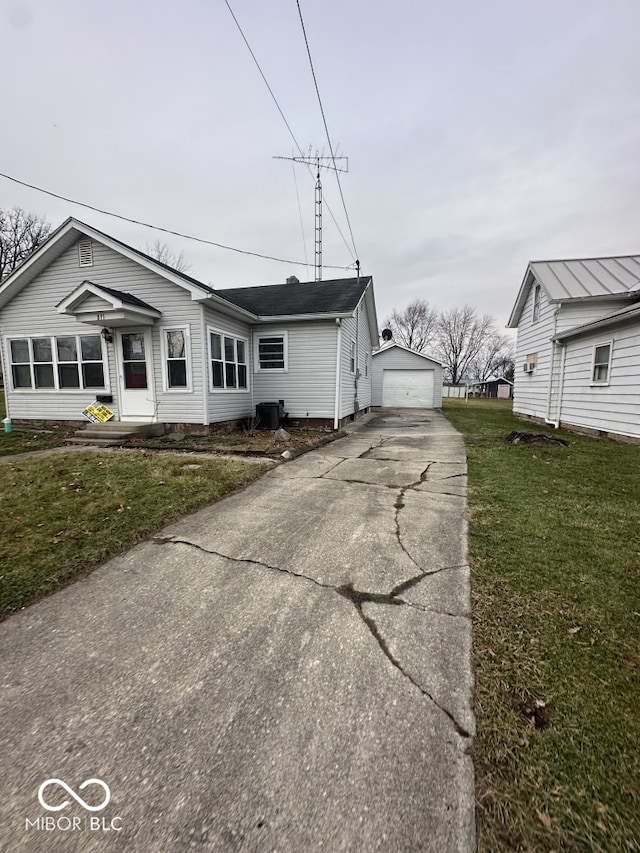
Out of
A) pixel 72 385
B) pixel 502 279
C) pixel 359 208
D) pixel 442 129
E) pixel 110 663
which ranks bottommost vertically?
pixel 110 663

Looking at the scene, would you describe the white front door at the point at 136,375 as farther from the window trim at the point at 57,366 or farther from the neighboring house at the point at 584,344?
the neighboring house at the point at 584,344

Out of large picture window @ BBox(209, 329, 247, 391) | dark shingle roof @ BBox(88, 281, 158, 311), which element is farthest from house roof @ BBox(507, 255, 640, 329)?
dark shingle roof @ BBox(88, 281, 158, 311)

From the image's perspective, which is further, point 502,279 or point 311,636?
point 502,279

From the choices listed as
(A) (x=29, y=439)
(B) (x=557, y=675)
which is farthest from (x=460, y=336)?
(B) (x=557, y=675)

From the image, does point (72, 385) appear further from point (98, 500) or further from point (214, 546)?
point (214, 546)

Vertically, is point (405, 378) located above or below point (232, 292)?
below

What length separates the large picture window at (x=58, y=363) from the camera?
9.78 meters

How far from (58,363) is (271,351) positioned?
6.11m

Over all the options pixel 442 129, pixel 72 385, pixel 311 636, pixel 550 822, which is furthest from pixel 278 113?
pixel 550 822

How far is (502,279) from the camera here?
3603 cm

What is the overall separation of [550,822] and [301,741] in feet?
2.92

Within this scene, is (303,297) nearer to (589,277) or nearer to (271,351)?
(271,351)

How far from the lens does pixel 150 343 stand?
922cm

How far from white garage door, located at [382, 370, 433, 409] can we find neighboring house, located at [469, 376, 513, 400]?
1126 inches
